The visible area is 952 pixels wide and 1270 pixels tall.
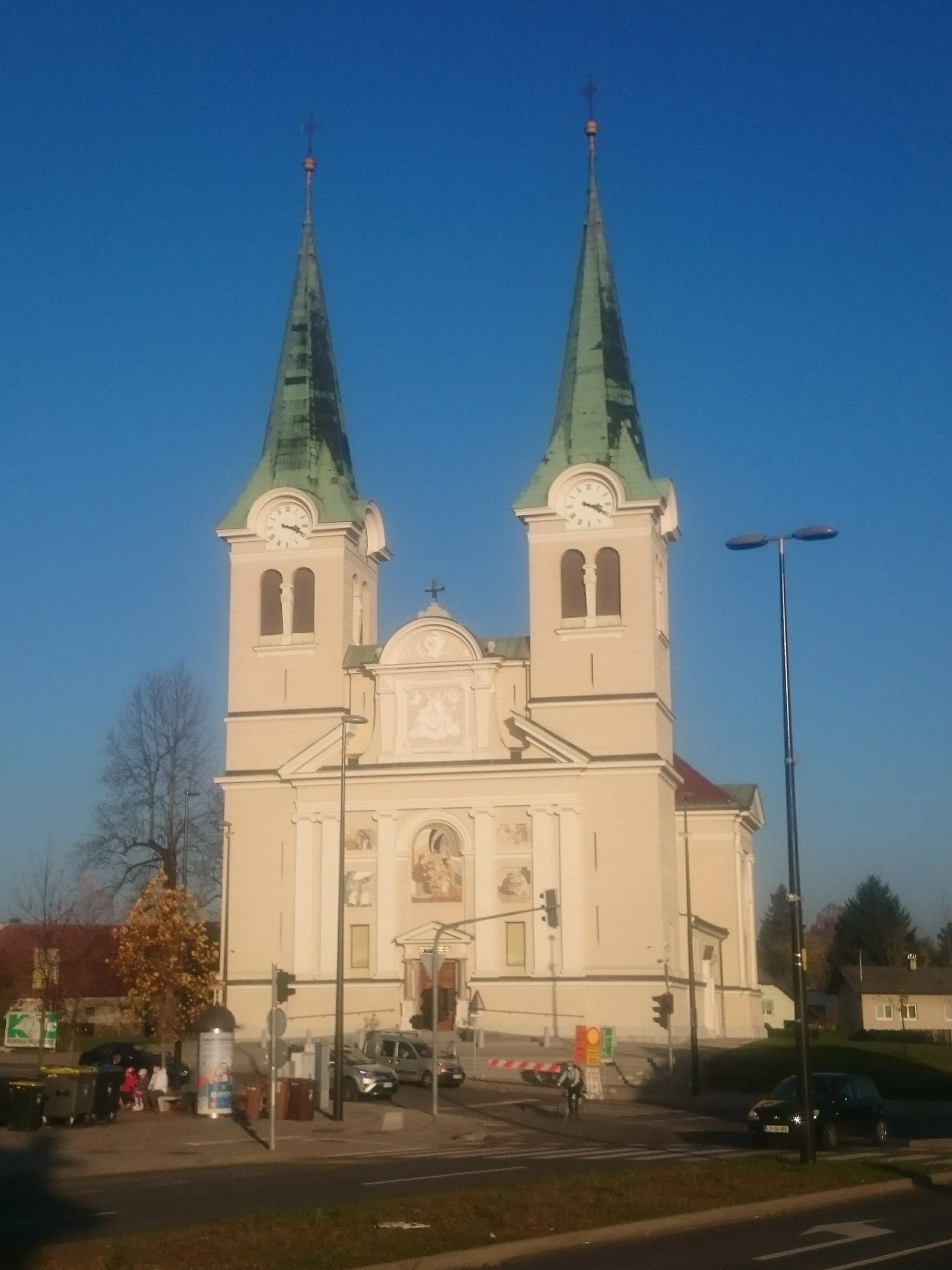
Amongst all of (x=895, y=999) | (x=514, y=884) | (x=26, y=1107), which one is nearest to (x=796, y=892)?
(x=26, y=1107)

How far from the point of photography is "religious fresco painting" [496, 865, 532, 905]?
6388 centimetres

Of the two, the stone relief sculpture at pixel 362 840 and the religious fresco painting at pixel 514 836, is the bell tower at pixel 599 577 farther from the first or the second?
the stone relief sculpture at pixel 362 840

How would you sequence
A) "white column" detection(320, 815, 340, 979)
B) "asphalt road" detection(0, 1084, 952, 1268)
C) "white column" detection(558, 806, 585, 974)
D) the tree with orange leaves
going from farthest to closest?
1. "white column" detection(320, 815, 340, 979)
2. "white column" detection(558, 806, 585, 974)
3. the tree with orange leaves
4. "asphalt road" detection(0, 1084, 952, 1268)

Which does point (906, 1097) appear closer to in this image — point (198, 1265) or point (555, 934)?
point (555, 934)

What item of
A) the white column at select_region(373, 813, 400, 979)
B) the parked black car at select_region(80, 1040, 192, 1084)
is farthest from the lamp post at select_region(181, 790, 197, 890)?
the parked black car at select_region(80, 1040, 192, 1084)

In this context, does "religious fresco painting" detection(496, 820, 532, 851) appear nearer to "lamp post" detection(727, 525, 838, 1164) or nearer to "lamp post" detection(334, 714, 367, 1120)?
"lamp post" detection(334, 714, 367, 1120)

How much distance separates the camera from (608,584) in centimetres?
6569

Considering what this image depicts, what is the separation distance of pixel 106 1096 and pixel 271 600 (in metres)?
34.7

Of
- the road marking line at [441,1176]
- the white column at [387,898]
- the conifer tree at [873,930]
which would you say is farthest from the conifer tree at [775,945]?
the road marking line at [441,1176]

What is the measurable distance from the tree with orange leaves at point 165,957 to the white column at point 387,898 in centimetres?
693

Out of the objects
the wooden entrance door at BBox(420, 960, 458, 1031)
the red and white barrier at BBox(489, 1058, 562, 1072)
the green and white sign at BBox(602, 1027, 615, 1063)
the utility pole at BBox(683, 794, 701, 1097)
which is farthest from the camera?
the wooden entrance door at BBox(420, 960, 458, 1031)

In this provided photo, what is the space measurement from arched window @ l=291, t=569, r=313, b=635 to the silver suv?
21937 millimetres

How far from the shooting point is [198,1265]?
14648 mm

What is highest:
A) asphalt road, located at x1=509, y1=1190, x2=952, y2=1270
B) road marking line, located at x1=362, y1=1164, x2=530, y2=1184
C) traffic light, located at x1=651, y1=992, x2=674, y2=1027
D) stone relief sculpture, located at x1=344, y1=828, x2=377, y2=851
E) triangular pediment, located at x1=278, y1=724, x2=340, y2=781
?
triangular pediment, located at x1=278, y1=724, x2=340, y2=781
